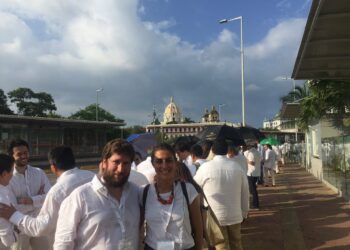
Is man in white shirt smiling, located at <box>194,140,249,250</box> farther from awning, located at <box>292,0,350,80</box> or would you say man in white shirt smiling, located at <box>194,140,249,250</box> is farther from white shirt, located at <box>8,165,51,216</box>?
awning, located at <box>292,0,350,80</box>

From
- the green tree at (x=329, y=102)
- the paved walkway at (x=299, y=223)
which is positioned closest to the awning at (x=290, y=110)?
the green tree at (x=329, y=102)

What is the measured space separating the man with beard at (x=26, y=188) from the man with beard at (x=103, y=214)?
1.35 meters

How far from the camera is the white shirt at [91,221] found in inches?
99.2

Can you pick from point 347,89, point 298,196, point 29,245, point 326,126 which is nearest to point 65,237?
point 29,245

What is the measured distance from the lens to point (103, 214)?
101 inches

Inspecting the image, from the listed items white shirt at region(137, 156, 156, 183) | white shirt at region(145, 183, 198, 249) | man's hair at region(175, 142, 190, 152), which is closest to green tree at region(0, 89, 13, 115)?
man's hair at region(175, 142, 190, 152)

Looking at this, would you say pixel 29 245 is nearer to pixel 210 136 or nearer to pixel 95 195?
pixel 95 195

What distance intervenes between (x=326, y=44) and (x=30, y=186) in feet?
15.9

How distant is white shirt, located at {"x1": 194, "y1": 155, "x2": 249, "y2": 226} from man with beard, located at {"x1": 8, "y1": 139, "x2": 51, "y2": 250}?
185 centimetres

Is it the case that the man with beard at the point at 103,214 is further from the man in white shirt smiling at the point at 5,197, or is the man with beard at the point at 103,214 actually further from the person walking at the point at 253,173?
the person walking at the point at 253,173

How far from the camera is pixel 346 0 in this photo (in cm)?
494

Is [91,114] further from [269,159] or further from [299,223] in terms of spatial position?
[299,223]

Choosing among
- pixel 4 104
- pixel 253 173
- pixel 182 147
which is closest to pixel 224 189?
pixel 182 147

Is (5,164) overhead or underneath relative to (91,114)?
underneath
